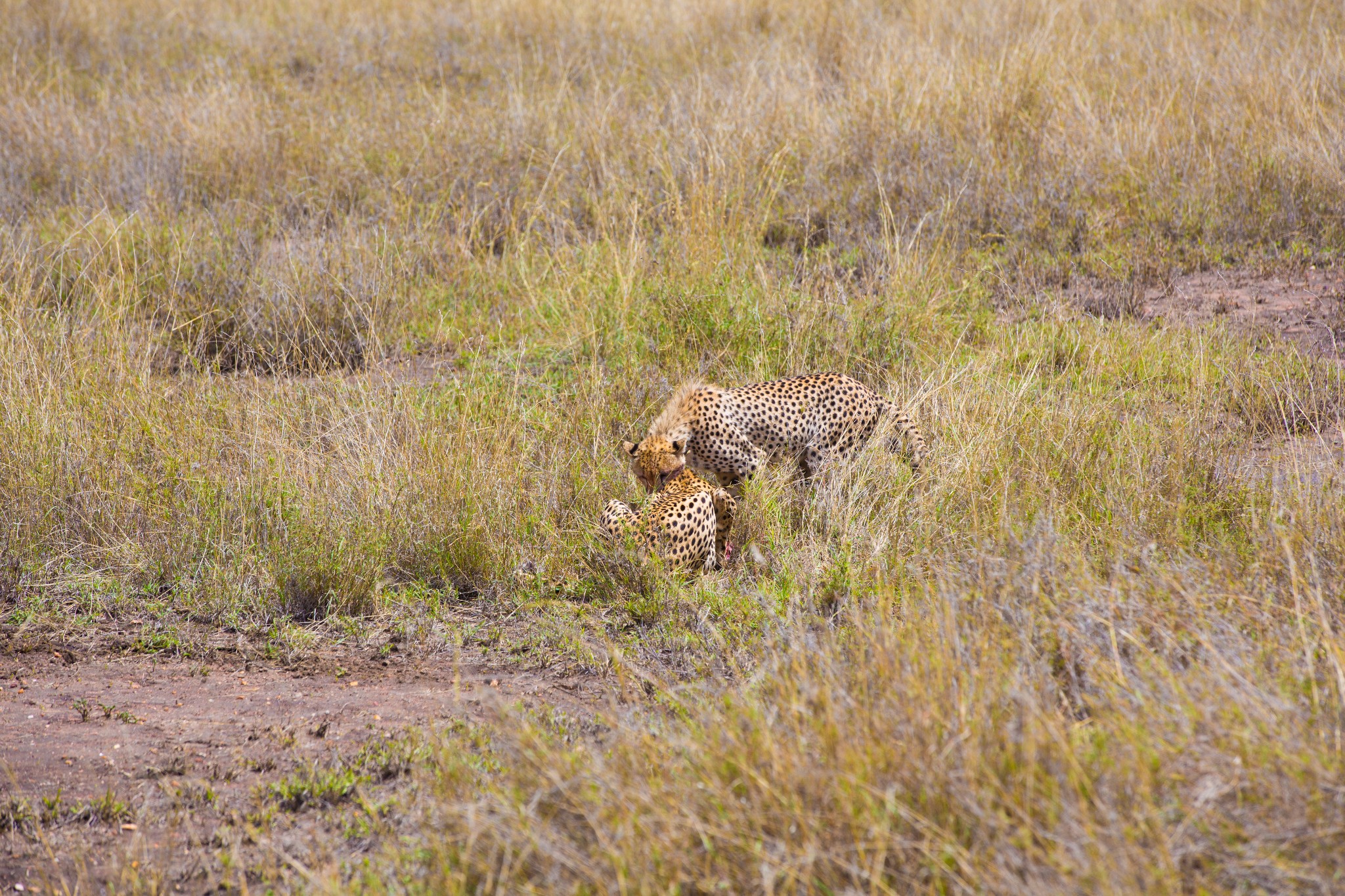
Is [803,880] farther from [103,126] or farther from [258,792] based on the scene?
[103,126]

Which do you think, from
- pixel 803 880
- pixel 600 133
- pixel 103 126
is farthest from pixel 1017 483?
pixel 103 126

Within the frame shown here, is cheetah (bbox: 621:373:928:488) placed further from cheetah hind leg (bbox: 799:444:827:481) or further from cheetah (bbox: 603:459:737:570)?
cheetah (bbox: 603:459:737:570)

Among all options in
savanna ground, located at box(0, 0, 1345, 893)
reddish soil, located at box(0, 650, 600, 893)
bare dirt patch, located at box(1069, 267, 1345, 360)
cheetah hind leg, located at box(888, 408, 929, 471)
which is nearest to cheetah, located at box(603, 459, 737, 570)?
savanna ground, located at box(0, 0, 1345, 893)

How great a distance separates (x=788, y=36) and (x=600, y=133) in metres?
3.04

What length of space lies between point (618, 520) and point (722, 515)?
503 mm

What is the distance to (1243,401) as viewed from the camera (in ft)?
16.9

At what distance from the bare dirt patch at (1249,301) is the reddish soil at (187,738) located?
444 cm

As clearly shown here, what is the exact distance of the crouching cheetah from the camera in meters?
4.15

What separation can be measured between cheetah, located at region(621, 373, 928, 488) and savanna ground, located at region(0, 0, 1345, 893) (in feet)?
0.58

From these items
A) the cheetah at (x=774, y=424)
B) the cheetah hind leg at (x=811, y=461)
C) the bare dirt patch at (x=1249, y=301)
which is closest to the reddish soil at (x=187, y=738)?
the cheetah at (x=774, y=424)

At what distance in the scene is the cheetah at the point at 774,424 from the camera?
4.83 metres

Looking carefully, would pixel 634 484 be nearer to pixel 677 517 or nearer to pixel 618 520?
pixel 618 520

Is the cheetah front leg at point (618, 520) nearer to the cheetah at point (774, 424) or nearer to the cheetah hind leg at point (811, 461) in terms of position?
the cheetah at point (774, 424)

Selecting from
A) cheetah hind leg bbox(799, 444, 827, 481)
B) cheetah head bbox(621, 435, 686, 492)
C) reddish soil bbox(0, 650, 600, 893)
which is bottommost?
reddish soil bbox(0, 650, 600, 893)
